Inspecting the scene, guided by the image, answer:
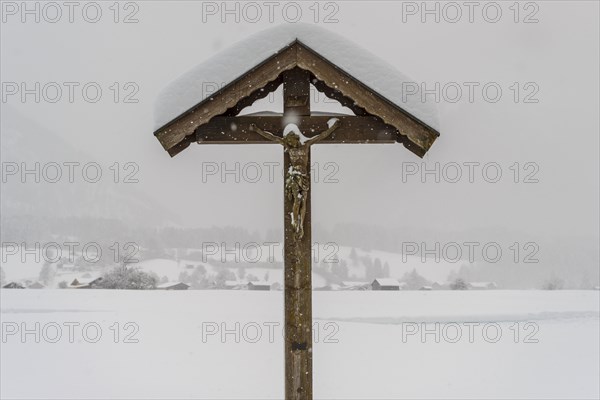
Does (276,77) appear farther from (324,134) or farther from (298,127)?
(324,134)

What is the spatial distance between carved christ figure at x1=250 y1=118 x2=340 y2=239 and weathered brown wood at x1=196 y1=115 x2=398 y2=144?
61mm

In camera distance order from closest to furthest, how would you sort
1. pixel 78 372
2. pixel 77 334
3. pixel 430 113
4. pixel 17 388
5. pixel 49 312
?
1. pixel 430 113
2. pixel 17 388
3. pixel 78 372
4. pixel 77 334
5. pixel 49 312

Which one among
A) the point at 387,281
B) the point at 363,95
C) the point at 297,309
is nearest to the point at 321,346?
the point at 387,281

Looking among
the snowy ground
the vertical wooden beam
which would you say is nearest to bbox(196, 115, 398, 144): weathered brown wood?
the vertical wooden beam

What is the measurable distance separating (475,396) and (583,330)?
16.5 feet

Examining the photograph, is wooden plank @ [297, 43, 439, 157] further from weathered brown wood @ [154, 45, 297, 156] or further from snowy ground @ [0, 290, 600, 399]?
snowy ground @ [0, 290, 600, 399]

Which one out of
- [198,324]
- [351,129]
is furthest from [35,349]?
[351,129]

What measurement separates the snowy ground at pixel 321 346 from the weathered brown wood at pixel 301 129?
234 inches

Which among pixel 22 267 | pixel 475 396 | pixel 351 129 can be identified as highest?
pixel 351 129

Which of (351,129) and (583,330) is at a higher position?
(351,129)

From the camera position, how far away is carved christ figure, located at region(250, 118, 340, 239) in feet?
13.4

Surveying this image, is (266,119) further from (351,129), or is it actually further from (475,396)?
(475,396)

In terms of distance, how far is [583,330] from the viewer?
12.2 m

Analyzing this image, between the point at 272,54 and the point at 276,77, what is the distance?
18 cm
